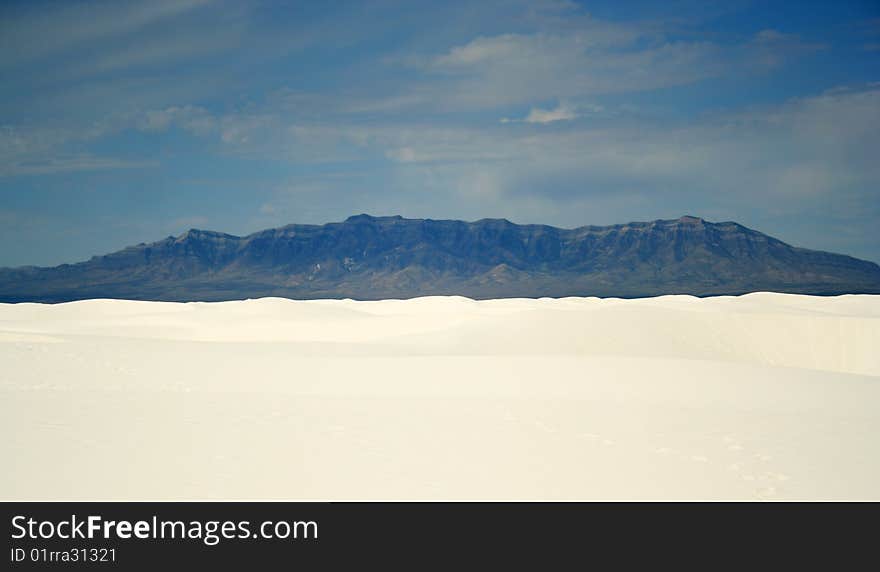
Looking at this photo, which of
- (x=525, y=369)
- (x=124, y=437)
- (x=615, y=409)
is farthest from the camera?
(x=525, y=369)

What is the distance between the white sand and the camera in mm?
7598

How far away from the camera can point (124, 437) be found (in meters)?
9.36

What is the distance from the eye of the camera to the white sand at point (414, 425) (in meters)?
7.60

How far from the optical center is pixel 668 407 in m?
12.3

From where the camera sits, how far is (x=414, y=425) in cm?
1041
